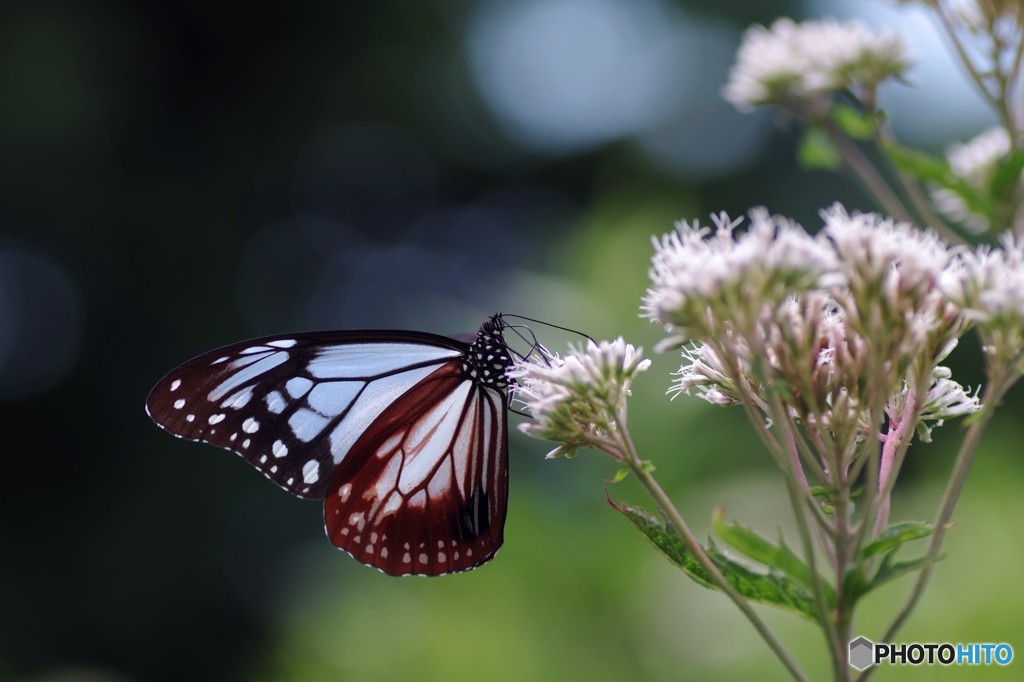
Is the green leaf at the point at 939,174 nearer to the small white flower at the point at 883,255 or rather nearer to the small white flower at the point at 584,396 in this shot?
the small white flower at the point at 883,255

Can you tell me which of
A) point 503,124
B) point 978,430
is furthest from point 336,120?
point 978,430

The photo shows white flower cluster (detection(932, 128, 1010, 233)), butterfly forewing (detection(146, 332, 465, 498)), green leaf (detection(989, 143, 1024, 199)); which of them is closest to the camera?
green leaf (detection(989, 143, 1024, 199))

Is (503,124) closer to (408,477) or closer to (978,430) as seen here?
(408,477)

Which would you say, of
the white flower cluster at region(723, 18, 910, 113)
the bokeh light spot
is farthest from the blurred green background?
the white flower cluster at region(723, 18, 910, 113)

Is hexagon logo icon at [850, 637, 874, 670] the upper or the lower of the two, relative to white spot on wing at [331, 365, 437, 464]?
lower

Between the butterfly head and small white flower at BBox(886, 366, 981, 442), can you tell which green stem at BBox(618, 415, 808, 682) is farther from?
the butterfly head
